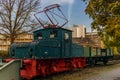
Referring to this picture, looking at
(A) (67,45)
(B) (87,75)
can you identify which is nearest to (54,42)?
(A) (67,45)

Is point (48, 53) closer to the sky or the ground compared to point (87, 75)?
closer to the sky

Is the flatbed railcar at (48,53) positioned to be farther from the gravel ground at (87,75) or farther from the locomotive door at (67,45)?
the gravel ground at (87,75)

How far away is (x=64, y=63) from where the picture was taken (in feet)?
72.9

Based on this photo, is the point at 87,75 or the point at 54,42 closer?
the point at 87,75

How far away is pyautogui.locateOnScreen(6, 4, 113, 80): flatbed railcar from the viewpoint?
18023 millimetres

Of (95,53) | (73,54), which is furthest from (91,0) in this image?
(95,53)

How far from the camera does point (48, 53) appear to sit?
20.0 m

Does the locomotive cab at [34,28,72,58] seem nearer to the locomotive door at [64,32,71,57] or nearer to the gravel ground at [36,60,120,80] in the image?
the locomotive door at [64,32,71,57]

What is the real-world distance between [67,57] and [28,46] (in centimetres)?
444

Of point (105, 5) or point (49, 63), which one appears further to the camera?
point (49, 63)

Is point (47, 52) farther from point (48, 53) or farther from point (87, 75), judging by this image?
point (87, 75)

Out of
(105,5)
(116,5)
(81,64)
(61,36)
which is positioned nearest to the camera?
(116,5)

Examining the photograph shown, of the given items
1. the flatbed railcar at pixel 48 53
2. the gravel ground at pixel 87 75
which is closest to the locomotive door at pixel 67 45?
the flatbed railcar at pixel 48 53

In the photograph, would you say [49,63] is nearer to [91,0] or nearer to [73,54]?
[73,54]
